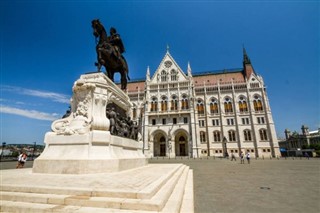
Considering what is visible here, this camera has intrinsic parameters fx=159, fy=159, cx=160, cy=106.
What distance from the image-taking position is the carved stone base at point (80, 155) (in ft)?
17.2

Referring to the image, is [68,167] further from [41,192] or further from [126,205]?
[126,205]

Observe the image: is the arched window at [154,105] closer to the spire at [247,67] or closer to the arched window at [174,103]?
the arched window at [174,103]

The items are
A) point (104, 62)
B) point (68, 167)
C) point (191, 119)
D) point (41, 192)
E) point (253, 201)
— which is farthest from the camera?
point (191, 119)

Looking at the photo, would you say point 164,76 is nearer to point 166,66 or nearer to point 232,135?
point 166,66

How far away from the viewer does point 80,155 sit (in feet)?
18.1

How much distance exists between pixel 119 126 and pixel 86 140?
2.03m

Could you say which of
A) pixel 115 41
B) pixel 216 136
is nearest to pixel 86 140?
pixel 115 41

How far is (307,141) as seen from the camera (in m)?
60.8

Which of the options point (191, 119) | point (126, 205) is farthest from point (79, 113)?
point (191, 119)

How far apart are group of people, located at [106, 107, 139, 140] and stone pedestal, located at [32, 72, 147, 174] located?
1.35 feet

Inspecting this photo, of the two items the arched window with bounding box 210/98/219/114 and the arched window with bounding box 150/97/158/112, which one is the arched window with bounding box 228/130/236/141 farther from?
the arched window with bounding box 150/97/158/112

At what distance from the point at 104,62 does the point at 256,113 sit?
127 feet

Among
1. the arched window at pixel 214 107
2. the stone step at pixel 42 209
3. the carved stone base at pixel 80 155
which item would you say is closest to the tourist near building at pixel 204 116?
the arched window at pixel 214 107

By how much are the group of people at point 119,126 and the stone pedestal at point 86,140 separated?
0.41 metres
